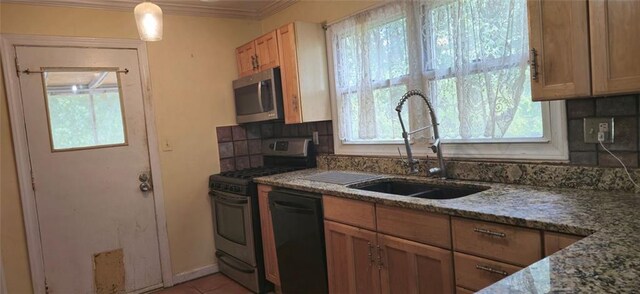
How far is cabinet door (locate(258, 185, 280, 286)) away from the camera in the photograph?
298cm

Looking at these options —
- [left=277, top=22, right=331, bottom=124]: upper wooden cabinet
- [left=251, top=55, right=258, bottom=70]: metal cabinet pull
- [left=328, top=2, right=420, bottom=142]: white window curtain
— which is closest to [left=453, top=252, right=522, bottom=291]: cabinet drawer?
[left=328, top=2, right=420, bottom=142]: white window curtain

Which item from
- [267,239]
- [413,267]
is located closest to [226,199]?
[267,239]

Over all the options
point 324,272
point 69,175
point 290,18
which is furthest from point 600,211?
point 69,175

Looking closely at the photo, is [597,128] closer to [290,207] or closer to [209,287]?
[290,207]

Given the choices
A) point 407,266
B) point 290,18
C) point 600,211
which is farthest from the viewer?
point 290,18

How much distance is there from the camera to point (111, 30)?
10.4 feet

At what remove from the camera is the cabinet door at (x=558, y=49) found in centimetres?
152

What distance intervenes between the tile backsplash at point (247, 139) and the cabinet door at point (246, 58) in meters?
0.51

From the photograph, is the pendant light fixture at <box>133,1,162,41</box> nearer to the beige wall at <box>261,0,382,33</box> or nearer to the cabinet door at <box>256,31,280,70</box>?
the cabinet door at <box>256,31,280,70</box>

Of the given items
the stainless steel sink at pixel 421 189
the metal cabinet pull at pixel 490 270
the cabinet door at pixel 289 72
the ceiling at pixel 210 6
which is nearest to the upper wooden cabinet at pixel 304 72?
the cabinet door at pixel 289 72

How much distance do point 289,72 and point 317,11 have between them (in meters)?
0.55

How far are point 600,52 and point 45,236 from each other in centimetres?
345

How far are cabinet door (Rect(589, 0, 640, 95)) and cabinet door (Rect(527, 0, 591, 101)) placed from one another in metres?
0.03

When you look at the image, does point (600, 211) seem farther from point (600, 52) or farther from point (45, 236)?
point (45, 236)
